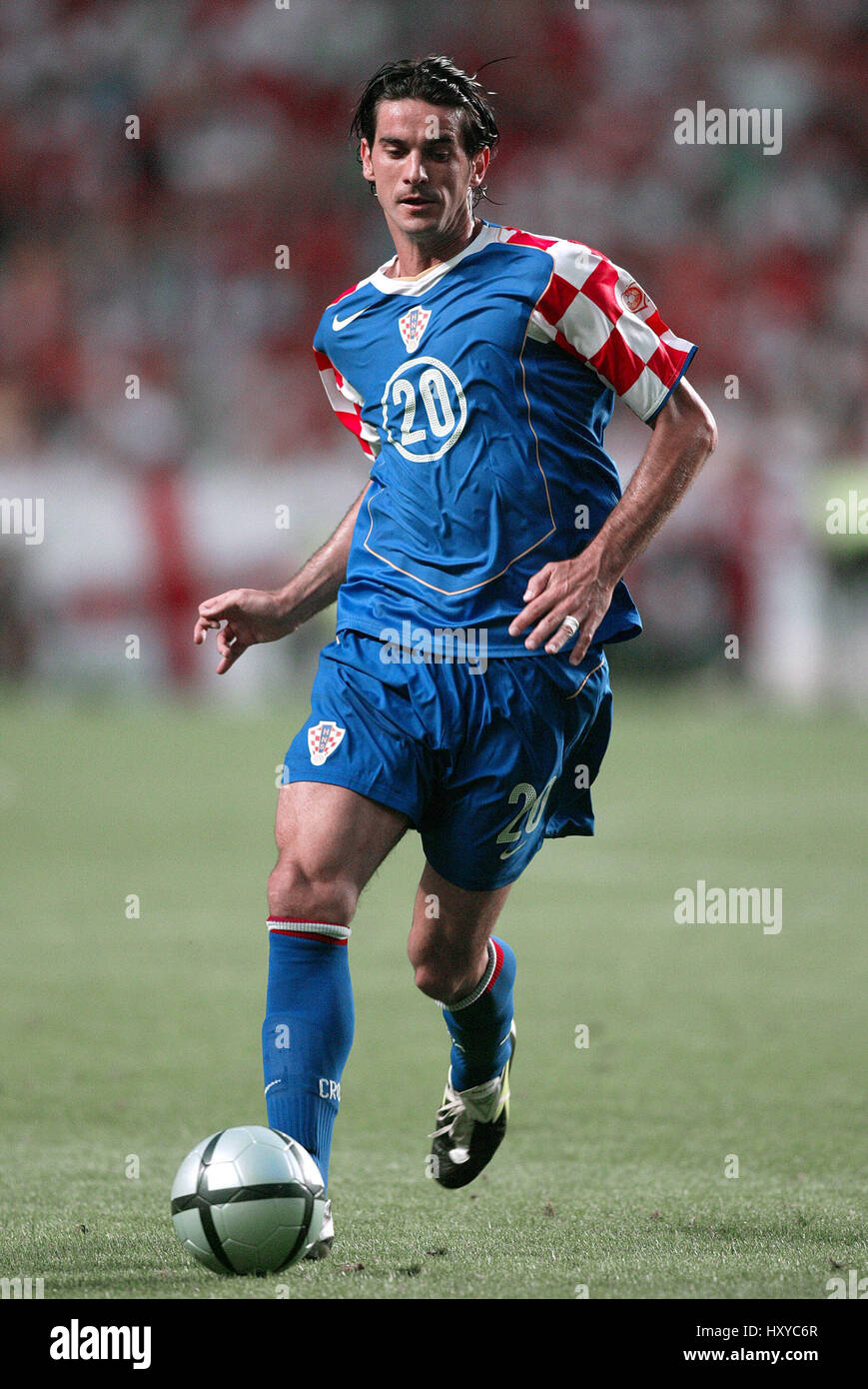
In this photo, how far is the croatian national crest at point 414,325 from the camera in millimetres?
3576

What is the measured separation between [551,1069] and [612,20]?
1702 cm

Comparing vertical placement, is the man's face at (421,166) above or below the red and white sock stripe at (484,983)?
above

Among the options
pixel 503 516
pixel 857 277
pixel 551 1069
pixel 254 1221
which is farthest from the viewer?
pixel 857 277

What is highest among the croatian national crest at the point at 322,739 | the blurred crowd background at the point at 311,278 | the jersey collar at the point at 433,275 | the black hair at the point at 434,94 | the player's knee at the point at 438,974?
the blurred crowd background at the point at 311,278

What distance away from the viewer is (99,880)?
27.1 feet

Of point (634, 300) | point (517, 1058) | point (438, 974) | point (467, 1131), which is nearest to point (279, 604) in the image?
point (438, 974)

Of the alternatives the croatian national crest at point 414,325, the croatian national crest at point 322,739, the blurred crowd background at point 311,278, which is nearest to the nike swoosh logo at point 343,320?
the croatian national crest at point 414,325

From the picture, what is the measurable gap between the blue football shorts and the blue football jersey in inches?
3.2

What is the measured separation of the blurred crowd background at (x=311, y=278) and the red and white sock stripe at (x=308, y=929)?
43.1 feet

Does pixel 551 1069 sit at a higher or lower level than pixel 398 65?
lower

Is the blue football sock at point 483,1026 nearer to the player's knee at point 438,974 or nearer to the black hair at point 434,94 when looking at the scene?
the player's knee at point 438,974
